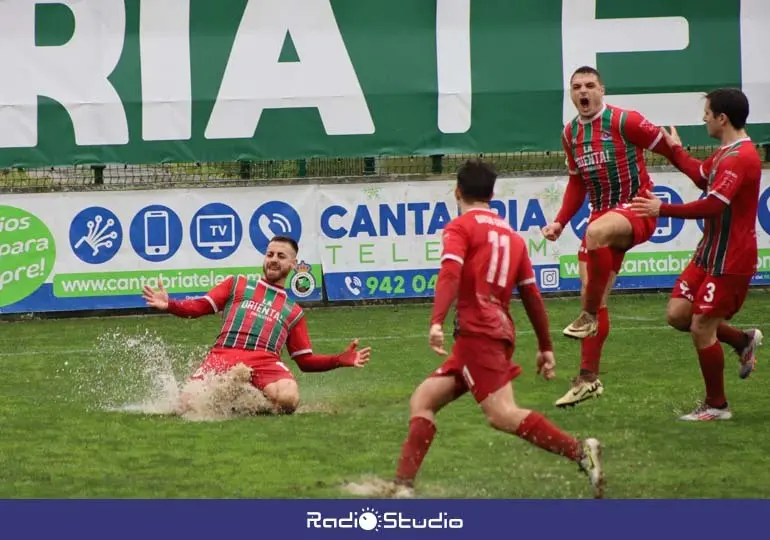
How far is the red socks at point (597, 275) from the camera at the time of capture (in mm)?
9508

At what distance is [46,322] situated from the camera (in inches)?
606

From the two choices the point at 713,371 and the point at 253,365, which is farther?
the point at 253,365

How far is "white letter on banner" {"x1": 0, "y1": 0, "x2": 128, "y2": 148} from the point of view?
52.6 ft

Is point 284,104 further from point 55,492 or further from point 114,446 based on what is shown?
point 55,492

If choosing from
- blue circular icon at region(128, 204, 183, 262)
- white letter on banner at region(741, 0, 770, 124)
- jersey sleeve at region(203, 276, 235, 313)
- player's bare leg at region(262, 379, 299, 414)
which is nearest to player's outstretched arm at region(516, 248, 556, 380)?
player's bare leg at region(262, 379, 299, 414)

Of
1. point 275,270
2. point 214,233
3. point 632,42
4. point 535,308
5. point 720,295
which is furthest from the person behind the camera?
point 632,42

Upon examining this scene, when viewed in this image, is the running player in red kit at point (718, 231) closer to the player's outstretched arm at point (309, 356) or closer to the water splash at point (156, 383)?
the player's outstretched arm at point (309, 356)

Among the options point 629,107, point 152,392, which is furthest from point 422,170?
point 152,392

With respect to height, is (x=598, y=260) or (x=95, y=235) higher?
(x=598, y=260)

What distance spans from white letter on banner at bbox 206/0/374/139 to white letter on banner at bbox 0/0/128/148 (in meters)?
1.25

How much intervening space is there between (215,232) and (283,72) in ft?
6.70

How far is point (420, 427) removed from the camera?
6914 mm

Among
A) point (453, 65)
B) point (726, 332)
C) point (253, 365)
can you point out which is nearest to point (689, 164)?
point (726, 332)

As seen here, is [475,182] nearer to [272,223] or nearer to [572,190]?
[572,190]
